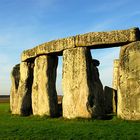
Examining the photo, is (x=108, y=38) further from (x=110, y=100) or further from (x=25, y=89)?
(x=25, y=89)

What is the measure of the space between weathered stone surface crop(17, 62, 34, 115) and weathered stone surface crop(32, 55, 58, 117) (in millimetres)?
1164

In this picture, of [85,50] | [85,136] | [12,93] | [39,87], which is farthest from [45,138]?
[12,93]

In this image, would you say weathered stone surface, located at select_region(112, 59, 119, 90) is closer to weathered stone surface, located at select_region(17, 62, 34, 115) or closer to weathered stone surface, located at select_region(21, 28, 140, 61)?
weathered stone surface, located at select_region(17, 62, 34, 115)

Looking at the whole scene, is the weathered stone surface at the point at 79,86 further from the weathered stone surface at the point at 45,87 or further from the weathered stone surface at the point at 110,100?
the weathered stone surface at the point at 110,100

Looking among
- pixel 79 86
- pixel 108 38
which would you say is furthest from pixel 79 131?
pixel 108 38

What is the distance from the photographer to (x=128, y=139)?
36.3 ft

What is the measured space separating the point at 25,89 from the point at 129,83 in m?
7.34

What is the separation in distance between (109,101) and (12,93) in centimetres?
588

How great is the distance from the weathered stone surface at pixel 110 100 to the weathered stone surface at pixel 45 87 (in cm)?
328

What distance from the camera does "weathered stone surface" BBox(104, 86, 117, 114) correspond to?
2002cm

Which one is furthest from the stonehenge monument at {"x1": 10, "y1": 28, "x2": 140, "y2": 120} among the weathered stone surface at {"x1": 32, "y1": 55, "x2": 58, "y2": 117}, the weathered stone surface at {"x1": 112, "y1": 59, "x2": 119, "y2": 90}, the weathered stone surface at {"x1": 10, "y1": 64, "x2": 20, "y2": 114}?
the weathered stone surface at {"x1": 112, "y1": 59, "x2": 119, "y2": 90}

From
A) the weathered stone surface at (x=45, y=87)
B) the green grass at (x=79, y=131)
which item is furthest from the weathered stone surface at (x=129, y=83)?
the weathered stone surface at (x=45, y=87)

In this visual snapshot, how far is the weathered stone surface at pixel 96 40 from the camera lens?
15227 millimetres

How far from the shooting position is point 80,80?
16.2 m
